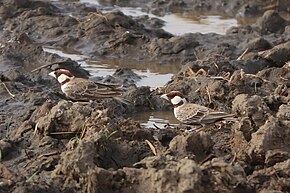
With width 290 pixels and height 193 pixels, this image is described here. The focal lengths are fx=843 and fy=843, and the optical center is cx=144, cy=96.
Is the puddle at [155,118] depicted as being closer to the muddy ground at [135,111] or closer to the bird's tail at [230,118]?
the muddy ground at [135,111]

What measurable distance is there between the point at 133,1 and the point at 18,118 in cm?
1222

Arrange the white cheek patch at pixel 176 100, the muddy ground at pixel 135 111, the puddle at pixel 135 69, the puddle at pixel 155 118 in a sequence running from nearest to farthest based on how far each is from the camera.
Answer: the muddy ground at pixel 135 111 → the white cheek patch at pixel 176 100 → the puddle at pixel 155 118 → the puddle at pixel 135 69

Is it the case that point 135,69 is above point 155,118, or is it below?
below

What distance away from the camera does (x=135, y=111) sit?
1212 cm

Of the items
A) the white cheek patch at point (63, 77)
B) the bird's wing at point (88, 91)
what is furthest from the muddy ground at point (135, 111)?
the white cheek patch at point (63, 77)

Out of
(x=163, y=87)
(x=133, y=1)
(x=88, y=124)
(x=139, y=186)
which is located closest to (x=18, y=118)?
(x=88, y=124)

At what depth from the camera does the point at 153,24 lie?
1866 centimetres

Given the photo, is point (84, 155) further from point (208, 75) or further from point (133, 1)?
point (133, 1)

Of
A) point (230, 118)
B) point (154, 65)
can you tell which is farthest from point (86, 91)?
point (154, 65)

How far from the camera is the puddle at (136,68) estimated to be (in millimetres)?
14436

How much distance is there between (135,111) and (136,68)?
336cm

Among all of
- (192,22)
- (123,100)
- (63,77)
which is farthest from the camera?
(192,22)

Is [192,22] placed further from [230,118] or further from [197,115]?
[230,118]

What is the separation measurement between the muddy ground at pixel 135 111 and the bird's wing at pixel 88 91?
23 centimetres
